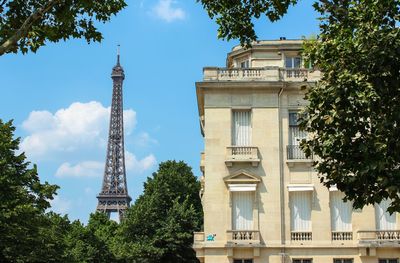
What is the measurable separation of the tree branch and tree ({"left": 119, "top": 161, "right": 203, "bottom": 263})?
42375mm

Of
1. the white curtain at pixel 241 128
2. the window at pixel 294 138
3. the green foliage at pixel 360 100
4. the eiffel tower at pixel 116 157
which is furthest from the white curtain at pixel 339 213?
the eiffel tower at pixel 116 157

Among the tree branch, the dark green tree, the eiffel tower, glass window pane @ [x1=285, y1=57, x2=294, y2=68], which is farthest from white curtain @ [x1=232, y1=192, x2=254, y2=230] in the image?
the eiffel tower

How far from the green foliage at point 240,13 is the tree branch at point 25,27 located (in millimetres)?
4947

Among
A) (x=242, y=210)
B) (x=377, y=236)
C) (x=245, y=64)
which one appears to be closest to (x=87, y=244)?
(x=245, y=64)

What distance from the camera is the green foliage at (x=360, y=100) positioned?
1672 cm

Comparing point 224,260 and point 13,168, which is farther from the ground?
point 13,168

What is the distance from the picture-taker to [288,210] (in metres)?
37.8

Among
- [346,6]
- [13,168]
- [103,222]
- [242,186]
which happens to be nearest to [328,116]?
[346,6]

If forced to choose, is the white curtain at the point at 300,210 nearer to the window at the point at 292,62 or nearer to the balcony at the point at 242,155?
the balcony at the point at 242,155

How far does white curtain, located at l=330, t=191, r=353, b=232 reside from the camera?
37.6 meters

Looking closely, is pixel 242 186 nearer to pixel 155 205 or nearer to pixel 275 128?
pixel 275 128

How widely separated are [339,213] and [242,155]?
250 inches

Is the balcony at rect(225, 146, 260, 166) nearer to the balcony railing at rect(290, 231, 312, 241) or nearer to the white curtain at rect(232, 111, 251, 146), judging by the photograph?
the white curtain at rect(232, 111, 251, 146)

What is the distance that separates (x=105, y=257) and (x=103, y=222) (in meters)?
14.9
